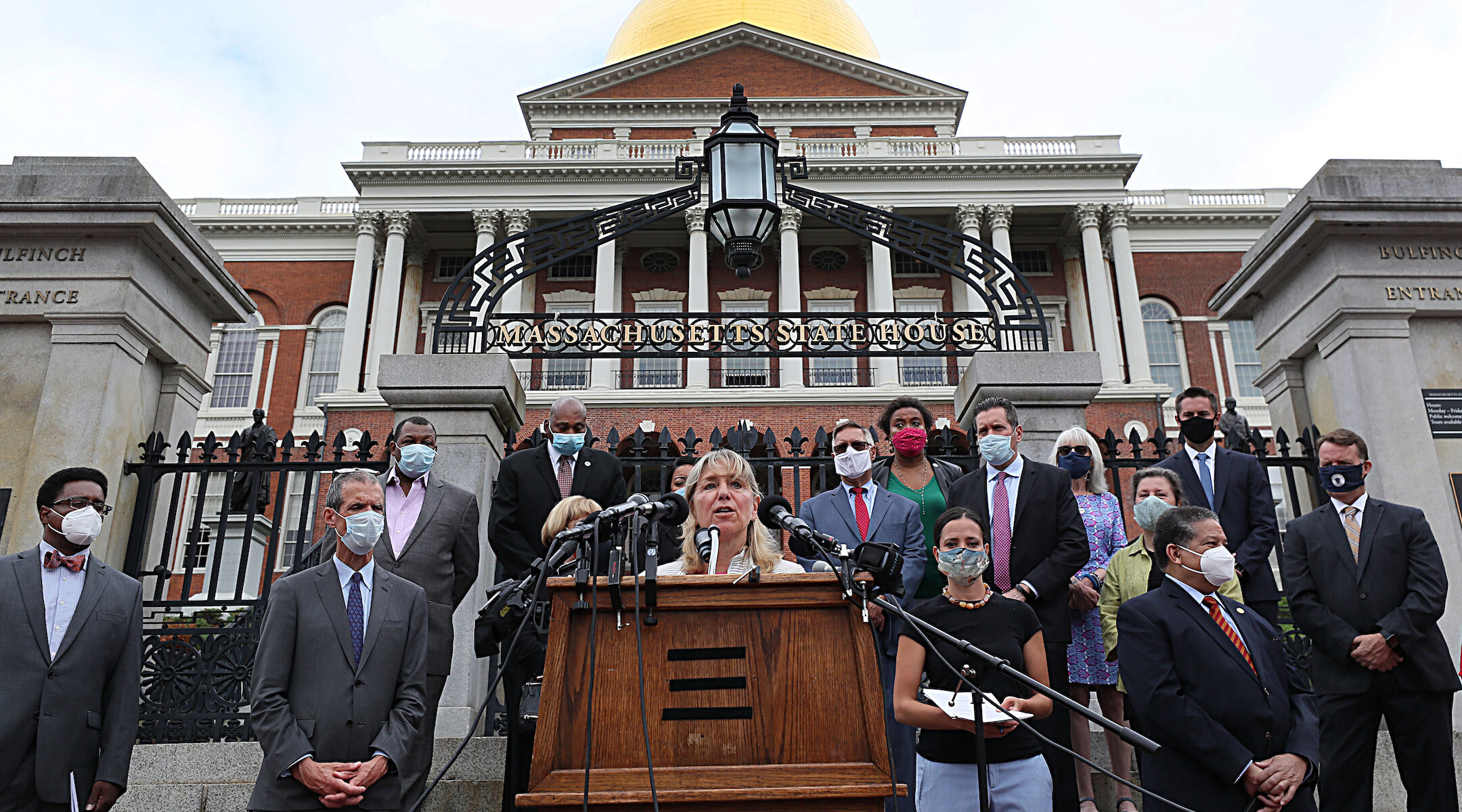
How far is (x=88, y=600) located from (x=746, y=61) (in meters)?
42.5

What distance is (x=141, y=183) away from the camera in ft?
23.1

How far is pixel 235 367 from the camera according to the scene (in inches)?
1559

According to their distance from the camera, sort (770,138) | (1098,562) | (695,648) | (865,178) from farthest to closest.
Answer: (865,178) < (770,138) < (1098,562) < (695,648)

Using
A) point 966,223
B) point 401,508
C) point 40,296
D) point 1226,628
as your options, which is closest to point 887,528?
point 1226,628

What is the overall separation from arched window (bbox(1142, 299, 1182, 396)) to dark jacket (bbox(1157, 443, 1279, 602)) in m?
35.2

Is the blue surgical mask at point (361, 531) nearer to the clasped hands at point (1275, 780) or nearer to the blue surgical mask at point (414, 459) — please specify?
the blue surgical mask at point (414, 459)

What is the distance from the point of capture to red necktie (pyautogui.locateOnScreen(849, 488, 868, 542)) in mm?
5371

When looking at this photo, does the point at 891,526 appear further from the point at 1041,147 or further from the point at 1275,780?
the point at 1041,147

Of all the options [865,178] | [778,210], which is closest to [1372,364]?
[778,210]

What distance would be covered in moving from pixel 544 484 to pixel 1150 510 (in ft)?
11.3

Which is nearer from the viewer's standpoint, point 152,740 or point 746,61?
point 152,740

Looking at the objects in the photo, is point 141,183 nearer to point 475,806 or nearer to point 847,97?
point 475,806

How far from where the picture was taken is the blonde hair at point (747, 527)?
4.32 m

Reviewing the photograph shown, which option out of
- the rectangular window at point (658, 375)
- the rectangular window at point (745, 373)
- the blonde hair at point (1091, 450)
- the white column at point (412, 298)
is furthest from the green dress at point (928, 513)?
the white column at point (412, 298)
